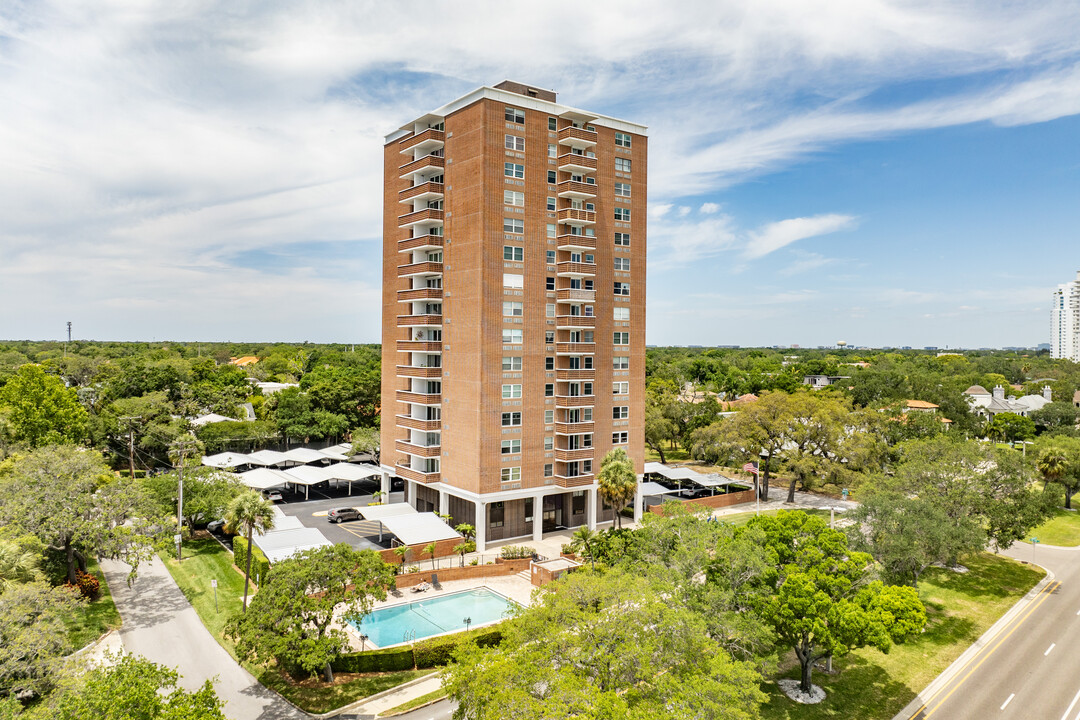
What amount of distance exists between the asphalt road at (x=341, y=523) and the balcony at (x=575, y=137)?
38.4 metres

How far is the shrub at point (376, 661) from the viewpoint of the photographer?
111ft

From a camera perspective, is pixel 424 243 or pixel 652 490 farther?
pixel 652 490

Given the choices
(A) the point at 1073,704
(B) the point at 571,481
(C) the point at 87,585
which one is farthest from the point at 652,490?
(C) the point at 87,585

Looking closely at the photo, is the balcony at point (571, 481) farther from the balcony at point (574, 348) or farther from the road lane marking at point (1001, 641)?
the road lane marking at point (1001, 641)

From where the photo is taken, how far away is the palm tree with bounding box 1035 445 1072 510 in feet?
228

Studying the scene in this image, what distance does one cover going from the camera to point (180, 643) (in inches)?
1426

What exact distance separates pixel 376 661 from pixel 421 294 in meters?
32.6

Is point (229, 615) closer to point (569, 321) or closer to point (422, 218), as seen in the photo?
point (569, 321)

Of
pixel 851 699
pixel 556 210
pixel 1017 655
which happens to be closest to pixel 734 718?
pixel 851 699

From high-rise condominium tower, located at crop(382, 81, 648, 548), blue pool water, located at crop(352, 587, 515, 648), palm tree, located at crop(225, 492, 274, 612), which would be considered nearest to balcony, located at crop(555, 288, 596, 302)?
high-rise condominium tower, located at crop(382, 81, 648, 548)

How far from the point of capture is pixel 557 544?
54625mm

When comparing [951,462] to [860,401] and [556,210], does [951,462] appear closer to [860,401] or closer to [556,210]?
[556,210]

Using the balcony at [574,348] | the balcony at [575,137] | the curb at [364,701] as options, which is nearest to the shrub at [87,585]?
the curb at [364,701]

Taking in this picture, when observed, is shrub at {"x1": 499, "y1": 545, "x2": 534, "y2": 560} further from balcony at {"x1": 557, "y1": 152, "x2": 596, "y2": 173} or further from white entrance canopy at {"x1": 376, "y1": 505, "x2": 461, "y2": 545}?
balcony at {"x1": 557, "y1": 152, "x2": 596, "y2": 173}
